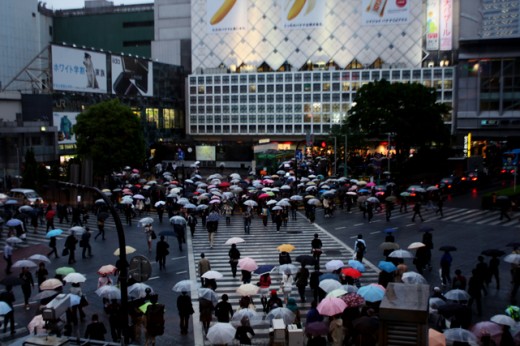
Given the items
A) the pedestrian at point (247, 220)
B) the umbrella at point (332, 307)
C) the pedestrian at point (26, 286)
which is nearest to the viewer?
the umbrella at point (332, 307)

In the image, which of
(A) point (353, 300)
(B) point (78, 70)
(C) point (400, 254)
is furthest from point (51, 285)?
(B) point (78, 70)

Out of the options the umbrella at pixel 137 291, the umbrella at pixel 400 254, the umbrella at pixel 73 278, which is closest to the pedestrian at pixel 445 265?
the umbrella at pixel 400 254

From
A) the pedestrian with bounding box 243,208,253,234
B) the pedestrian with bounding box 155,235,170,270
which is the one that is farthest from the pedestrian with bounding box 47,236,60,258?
the pedestrian with bounding box 243,208,253,234

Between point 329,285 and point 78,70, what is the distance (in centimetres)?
5616

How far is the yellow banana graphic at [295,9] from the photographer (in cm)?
8488

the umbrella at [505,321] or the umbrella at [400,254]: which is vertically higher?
the umbrella at [400,254]

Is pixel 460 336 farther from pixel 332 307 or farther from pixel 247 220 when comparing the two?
pixel 247 220

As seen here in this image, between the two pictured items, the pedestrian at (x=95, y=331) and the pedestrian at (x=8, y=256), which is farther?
the pedestrian at (x=8, y=256)

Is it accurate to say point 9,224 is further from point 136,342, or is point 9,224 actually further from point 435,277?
point 435,277

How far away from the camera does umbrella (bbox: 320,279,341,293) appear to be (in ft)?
49.7

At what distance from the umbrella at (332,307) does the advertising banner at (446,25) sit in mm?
68983

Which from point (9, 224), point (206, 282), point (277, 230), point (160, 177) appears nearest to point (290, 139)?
point (160, 177)

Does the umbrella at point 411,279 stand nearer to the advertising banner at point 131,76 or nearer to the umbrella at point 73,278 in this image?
the umbrella at point 73,278

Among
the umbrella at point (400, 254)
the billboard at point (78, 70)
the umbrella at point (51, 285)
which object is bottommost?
the umbrella at point (51, 285)
